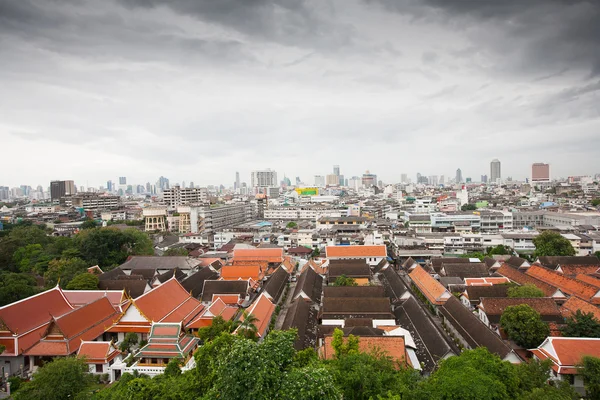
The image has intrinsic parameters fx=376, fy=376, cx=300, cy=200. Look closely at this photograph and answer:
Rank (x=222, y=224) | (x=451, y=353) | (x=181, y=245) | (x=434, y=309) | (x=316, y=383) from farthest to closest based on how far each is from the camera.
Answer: (x=222, y=224)
(x=181, y=245)
(x=434, y=309)
(x=451, y=353)
(x=316, y=383)

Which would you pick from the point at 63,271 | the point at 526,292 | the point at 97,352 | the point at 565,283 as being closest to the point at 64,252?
the point at 63,271

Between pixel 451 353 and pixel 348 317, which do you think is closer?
pixel 451 353

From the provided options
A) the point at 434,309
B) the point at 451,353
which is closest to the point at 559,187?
the point at 434,309

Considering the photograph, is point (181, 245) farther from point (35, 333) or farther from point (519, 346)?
point (519, 346)

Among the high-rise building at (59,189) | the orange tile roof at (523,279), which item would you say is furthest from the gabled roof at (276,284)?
the high-rise building at (59,189)

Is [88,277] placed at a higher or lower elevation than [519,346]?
higher

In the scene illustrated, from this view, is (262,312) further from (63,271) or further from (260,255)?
(63,271)

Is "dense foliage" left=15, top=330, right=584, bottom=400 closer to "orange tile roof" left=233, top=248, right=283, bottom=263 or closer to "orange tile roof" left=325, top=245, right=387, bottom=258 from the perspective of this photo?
"orange tile roof" left=325, top=245, right=387, bottom=258
